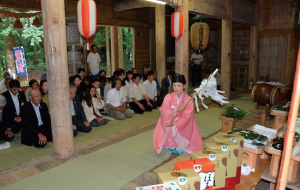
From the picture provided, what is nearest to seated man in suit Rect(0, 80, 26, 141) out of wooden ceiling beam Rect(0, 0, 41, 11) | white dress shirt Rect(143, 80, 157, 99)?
wooden ceiling beam Rect(0, 0, 41, 11)

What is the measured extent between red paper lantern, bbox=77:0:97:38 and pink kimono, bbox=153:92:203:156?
2.24 meters

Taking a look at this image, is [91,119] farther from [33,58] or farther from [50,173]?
[33,58]

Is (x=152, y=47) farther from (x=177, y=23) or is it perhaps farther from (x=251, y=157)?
(x=251, y=157)

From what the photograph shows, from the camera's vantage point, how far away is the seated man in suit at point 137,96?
312 inches

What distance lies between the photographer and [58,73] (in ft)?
13.8

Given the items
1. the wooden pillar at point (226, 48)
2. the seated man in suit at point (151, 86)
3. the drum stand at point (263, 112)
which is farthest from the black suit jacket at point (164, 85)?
the drum stand at point (263, 112)

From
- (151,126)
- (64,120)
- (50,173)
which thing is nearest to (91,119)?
(151,126)

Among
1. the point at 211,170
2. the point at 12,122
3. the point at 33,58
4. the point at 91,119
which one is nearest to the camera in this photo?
the point at 211,170

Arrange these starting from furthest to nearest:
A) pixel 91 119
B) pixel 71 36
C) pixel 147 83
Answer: pixel 71 36 < pixel 147 83 < pixel 91 119

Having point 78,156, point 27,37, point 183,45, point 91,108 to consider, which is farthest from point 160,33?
point 27,37

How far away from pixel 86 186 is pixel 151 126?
304 centimetres

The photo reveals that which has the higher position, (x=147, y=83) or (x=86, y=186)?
(x=147, y=83)

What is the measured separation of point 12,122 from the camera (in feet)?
18.5

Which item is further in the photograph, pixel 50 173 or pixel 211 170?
pixel 50 173
